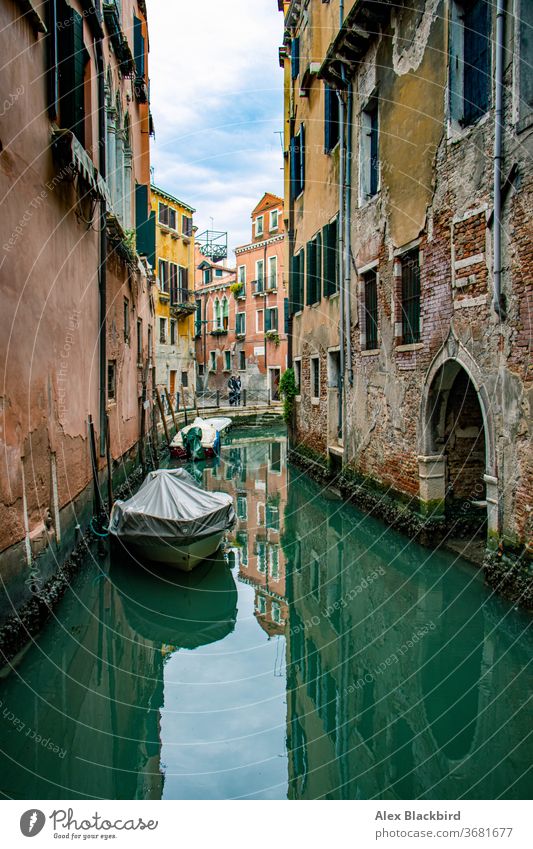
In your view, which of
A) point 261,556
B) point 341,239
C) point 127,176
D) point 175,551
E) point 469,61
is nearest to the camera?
point 469,61

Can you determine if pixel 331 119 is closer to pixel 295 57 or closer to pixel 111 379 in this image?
pixel 295 57

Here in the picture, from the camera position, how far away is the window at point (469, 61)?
631 cm

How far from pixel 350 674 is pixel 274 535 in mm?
4638

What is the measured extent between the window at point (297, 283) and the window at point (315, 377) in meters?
1.58

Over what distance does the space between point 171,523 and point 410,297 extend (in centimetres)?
401

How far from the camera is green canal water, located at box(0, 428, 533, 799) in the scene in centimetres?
381

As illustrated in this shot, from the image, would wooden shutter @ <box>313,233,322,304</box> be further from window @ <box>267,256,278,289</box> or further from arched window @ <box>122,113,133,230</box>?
window @ <box>267,256,278,289</box>

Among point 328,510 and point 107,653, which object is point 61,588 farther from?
point 328,510

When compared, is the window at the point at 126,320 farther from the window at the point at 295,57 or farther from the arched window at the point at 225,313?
the arched window at the point at 225,313

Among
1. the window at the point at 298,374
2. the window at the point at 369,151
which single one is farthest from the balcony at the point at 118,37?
the window at the point at 298,374

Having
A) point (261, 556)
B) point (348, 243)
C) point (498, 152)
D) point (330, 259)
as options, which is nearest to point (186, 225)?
point (330, 259)

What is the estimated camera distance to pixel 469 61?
6652 mm

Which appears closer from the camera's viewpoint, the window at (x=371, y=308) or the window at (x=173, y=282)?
the window at (x=371, y=308)

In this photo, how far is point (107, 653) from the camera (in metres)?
5.68
